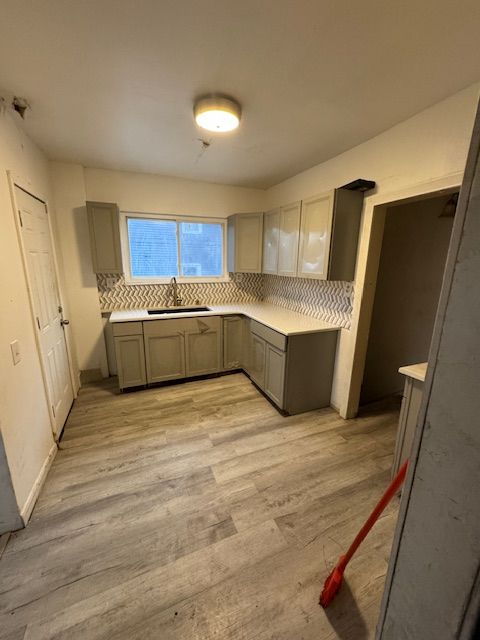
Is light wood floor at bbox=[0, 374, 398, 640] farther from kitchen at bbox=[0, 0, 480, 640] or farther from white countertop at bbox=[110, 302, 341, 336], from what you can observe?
white countertop at bbox=[110, 302, 341, 336]

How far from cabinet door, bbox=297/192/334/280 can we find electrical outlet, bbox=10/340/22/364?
2.37 m

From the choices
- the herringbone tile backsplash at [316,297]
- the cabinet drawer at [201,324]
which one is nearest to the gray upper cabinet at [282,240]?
the herringbone tile backsplash at [316,297]

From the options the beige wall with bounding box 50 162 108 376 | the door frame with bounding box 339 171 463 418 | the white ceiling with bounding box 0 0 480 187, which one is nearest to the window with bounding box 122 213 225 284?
the beige wall with bounding box 50 162 108 376

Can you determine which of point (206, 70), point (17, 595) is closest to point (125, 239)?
point (206, 70)

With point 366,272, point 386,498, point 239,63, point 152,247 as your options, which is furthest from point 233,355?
point 239,63

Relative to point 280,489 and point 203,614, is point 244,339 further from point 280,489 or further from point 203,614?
point 203,614

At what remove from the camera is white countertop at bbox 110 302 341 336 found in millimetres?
2576

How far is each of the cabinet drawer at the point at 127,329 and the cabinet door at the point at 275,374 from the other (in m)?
1.46

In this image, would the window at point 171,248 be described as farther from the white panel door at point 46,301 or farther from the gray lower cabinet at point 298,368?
the gray lower cabinet at point 298,368

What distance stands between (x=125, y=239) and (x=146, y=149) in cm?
118

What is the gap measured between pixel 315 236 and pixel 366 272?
584 mm

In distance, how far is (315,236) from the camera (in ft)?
8.14

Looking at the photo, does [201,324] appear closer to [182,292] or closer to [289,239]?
[182,292]

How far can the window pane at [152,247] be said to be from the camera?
334cm
